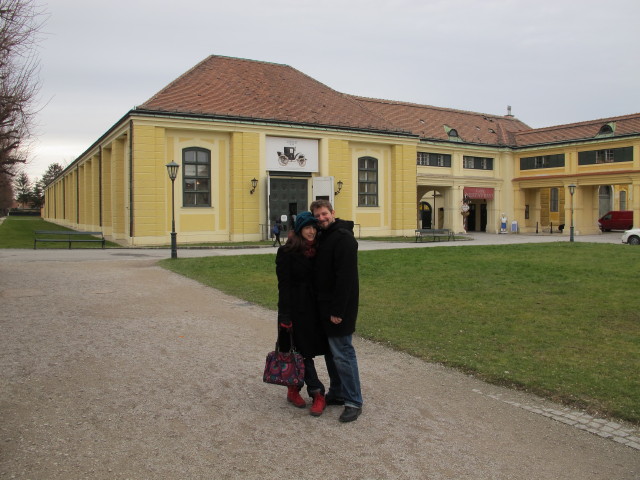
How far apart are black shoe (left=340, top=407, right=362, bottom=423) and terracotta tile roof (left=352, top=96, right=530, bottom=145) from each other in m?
38.7

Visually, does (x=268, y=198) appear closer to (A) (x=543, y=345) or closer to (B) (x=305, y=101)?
(B) (x=305, y=101)

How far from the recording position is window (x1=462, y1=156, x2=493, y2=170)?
44781mm

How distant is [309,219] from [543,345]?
4013 millimetres

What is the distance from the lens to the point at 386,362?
259 inches

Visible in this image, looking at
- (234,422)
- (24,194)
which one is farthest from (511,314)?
(24,194)

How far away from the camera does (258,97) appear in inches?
1267

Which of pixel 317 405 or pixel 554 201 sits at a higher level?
pixel 554 201

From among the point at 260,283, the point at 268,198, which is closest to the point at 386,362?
the point at 260,283

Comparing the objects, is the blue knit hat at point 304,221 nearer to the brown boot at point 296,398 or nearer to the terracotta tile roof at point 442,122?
the brown boot at point 296,398

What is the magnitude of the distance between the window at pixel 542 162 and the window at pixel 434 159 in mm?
7067

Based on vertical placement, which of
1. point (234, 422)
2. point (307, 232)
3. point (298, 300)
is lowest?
point (234, 422)

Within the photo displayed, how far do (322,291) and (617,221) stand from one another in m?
48.3

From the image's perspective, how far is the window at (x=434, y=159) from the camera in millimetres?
42188

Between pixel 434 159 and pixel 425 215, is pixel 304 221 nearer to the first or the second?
pixel 434 159
